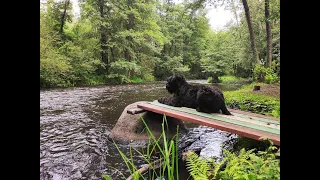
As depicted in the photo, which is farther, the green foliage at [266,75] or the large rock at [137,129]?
the green foliage at [266,75]

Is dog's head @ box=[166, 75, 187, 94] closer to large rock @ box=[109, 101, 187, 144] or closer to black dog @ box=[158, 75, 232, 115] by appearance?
black dog @ box=[158, 75, 232, 115]

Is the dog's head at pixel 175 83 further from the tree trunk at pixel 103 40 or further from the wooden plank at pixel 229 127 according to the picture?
the tree trunk at pixel 103 40

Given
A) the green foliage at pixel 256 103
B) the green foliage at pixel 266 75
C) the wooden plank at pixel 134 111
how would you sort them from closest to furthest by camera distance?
the wooden plank at pixel 134 111 → the green foliage at pixel 256 103 → the green foliage at pixel 266 75

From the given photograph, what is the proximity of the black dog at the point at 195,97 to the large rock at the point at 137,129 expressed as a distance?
22.4 inches

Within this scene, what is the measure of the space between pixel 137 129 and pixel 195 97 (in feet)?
5.67

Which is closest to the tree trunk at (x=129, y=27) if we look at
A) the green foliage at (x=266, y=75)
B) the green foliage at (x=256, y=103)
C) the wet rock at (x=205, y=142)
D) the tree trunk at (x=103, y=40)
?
the tree trunk at (x=103, y=40)

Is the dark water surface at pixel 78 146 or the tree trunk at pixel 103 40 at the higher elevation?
the tree trunk at pixel 103 40

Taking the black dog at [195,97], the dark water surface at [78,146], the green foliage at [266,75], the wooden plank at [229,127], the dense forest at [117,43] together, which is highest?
the dense forest at [117,43]

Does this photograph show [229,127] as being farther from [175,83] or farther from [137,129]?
[137,129]

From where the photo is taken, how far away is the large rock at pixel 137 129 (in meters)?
5.26

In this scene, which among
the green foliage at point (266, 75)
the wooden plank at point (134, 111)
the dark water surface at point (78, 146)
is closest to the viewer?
the dark water surface at point (78, 146)

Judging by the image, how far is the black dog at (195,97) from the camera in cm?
432

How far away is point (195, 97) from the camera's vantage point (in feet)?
16.4
